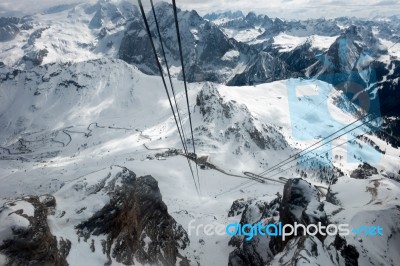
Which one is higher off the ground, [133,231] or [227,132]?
[133,231]

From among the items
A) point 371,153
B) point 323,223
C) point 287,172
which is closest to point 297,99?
point 371,153

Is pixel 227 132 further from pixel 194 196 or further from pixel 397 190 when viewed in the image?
pixel 397 190

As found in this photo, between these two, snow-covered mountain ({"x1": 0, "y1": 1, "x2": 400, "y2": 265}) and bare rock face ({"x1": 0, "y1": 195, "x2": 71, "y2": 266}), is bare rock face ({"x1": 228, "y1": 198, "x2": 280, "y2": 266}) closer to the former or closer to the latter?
snow-covered mountain ({"x1": 0, "y1": 1, "x2": 400, "y2": 265})

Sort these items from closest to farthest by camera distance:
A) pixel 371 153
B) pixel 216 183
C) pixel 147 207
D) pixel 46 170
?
pixel 147 207
pixel 216 183
pixel 46 170
pixel 371 153

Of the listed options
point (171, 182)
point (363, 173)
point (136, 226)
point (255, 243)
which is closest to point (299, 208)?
point (255, 243)

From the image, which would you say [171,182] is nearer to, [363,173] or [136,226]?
[136,226]

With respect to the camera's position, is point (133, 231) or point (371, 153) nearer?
point (133, 231)

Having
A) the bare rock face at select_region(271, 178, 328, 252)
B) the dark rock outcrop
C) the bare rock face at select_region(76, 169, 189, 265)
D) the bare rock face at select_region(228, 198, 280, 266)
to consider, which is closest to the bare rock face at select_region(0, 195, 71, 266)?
the bare rock face at select_region(76, 169, 189, 265)
